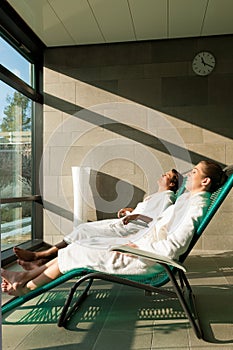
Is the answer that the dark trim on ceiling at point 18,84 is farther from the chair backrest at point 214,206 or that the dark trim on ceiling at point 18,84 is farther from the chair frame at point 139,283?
the chair backrest at point 214,206

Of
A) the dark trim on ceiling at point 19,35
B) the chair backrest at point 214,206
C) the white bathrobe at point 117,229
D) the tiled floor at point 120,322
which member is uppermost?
the dark trim on ceiling at point 19,35

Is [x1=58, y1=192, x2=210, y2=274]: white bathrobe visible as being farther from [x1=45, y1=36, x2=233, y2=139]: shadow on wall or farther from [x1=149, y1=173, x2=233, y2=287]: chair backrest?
[x1=45, y1=36, x2=233, y2=139]: shadow on wall

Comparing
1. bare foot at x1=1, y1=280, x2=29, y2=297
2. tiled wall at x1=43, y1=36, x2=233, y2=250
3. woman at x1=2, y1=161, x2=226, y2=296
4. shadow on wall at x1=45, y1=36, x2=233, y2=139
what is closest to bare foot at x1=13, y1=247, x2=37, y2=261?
woman at x1=2, y1=161, x2=226, y2=296

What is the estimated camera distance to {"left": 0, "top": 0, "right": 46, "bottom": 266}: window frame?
4.07 metres

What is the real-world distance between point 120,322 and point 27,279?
555 mm

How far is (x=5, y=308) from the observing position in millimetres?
2123

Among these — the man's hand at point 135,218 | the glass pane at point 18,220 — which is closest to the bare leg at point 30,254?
the man's hand at point 135,218

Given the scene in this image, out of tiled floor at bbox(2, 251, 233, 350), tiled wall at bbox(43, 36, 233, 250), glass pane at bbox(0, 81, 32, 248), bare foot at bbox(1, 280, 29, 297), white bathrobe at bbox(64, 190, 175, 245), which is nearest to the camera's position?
tiled floor at bbox(2, 251, 233, 350)

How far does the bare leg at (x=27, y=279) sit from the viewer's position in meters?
2.19

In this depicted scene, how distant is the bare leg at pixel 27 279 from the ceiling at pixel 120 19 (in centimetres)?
260

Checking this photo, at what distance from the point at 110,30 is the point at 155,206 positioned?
6.79 ft

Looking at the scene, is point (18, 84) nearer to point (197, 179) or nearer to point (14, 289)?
point (197, 179)

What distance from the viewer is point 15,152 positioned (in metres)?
4.39

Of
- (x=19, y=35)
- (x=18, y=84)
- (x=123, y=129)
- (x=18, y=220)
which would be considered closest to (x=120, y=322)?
(x=18, y=220)
